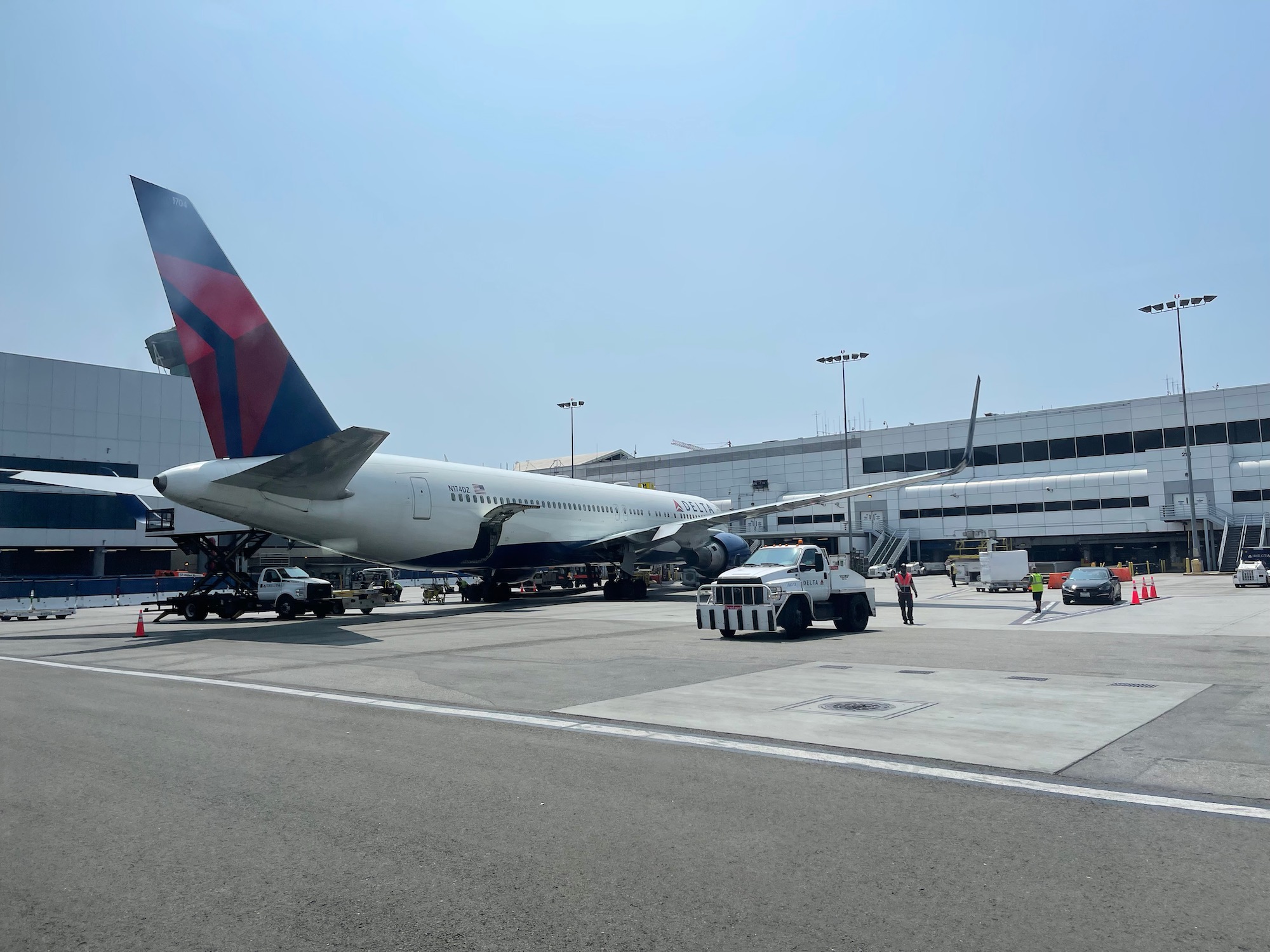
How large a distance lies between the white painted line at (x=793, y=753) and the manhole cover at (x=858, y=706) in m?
2.17

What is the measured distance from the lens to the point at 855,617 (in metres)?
21.7

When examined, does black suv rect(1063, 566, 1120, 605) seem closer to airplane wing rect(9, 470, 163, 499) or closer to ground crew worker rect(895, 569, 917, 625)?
ground crew worker rect(895, 569, 917, 625)

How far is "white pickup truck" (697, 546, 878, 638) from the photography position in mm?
19547

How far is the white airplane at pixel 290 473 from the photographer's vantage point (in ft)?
69.3

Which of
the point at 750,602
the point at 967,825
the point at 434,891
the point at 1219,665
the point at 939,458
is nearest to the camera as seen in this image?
the point at 434,891

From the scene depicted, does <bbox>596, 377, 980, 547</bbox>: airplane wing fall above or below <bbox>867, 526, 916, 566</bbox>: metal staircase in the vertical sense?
above

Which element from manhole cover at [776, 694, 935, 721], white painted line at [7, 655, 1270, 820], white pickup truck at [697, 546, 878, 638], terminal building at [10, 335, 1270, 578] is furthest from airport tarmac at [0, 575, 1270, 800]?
terminal building at [10, 335, 1270, 578]

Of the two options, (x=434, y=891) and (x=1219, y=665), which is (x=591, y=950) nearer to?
(x=434, y=891)

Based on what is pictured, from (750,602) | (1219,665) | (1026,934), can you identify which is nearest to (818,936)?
(1026,934)

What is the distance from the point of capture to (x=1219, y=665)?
14.3m

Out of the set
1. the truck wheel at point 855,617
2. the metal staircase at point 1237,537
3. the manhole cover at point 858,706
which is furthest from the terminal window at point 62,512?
the metal staircase at point 1237,537

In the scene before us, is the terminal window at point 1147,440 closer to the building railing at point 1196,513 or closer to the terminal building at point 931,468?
the terminal building at point 931,468

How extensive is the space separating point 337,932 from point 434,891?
62cm

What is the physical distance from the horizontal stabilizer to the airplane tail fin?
883 mm
